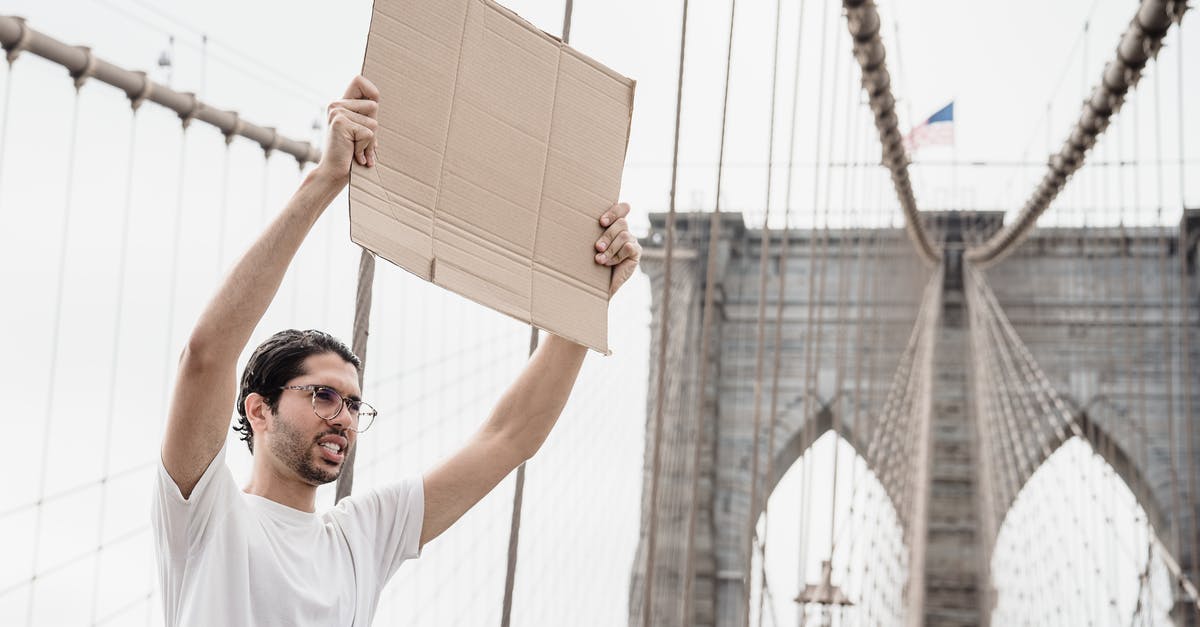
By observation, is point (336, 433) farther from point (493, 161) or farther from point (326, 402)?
point (493, 161)

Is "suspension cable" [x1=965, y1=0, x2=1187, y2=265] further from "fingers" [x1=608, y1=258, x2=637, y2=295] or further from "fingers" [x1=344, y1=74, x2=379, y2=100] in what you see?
"fingers" [x1=344, y1=74, x2=379, y2=100]

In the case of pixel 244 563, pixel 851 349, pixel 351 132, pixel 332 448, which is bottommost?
pixel 244 563

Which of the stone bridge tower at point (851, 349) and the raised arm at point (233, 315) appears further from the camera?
the stone bridge tower at point (851, 349)

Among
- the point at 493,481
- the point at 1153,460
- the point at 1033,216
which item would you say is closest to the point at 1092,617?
the point at 1033,216

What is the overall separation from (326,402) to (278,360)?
56 millimetres

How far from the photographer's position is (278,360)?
4.06ft

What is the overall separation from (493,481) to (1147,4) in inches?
190

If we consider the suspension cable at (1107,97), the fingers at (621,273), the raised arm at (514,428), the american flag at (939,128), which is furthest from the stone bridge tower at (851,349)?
the fingers at (621,273)

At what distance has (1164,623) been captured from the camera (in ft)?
40.0

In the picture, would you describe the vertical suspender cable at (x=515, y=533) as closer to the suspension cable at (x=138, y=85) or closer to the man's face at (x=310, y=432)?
the man's face at (x=310, y=432)

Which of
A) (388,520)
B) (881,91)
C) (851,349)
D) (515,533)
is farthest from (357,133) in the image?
(851,349)

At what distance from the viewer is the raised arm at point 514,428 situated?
4.41ft

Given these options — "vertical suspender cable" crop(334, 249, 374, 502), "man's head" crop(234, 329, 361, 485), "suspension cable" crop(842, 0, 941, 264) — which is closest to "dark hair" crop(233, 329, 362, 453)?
"man's head" crop(234, 329, 361, 485)

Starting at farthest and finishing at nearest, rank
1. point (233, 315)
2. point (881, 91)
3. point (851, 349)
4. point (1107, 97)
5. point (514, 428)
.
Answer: point (851, 349)
point (1107, 97)
point (881, 91)
point (514, 428)
point (233, 315)
